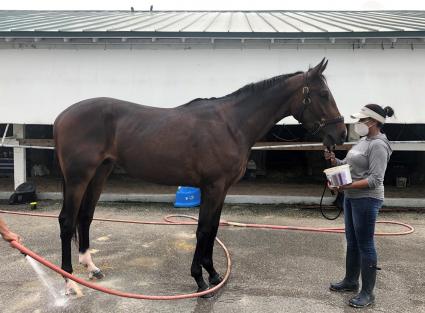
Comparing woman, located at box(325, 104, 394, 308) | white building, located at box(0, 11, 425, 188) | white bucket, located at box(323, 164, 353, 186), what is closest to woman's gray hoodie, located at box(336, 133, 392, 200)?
woman, located at box(325, 104, 394, 308)

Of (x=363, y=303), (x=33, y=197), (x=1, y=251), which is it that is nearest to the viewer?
(x=363, y=303)

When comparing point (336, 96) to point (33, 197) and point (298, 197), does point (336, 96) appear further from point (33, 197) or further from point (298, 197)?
point (33, 197)

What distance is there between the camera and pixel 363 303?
3.30 meters

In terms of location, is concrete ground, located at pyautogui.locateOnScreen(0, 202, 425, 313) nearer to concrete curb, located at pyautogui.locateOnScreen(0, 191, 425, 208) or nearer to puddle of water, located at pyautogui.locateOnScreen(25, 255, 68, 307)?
puddle of water, located at pyautogui.locateOnScreen(25, 255, 68, 307)

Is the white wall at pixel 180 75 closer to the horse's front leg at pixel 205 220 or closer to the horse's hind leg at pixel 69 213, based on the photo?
the horse's hind leg at pixel 69 213

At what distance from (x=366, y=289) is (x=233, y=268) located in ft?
4.70

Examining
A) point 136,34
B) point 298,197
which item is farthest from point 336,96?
point 136,34

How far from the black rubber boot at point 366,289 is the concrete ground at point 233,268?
92mm

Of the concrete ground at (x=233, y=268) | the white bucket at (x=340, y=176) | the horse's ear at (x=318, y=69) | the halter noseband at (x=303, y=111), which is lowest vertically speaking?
the concrete ground at (x=233, y=268)

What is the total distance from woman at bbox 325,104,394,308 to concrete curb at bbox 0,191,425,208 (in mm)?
3883

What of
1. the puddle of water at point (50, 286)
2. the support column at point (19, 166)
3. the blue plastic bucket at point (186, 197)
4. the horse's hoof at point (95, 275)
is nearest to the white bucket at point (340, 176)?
the horse's hoof at point (95, 275)

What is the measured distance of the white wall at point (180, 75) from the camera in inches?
272

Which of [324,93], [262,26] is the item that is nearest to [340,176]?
[324,93]

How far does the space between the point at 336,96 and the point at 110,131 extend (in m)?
4.74
